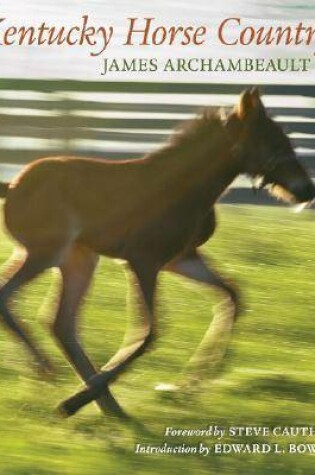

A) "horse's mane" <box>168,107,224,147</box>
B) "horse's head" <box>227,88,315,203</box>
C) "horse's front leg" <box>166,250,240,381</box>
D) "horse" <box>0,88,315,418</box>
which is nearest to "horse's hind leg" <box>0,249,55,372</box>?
"horse" <box>0,88,315,418</box>

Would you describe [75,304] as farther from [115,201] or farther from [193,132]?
[193,132]

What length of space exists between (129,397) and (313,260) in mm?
815

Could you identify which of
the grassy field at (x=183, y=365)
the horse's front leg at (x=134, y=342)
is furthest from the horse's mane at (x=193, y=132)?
the horse's front leg at (x=134, y=342)

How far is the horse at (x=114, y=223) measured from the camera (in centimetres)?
511

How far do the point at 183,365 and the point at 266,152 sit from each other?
2.69ft

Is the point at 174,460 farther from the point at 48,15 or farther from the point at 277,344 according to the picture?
the point at 48,15

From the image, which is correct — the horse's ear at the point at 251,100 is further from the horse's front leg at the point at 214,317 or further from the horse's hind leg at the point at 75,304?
the horse's hind leg at the point at 75,304

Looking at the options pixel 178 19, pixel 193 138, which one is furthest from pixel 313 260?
pixel 178 19

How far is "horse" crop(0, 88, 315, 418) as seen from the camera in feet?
16.8

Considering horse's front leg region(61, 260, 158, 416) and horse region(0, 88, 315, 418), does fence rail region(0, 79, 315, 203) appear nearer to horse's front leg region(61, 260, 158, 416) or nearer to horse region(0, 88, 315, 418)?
horse region(0, 88, 315, 418)

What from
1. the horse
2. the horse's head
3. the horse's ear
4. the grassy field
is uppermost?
the horse's ear

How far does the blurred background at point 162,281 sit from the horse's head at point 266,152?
0.04 meters

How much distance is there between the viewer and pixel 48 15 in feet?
16.6

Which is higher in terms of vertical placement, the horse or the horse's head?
the horse's head
